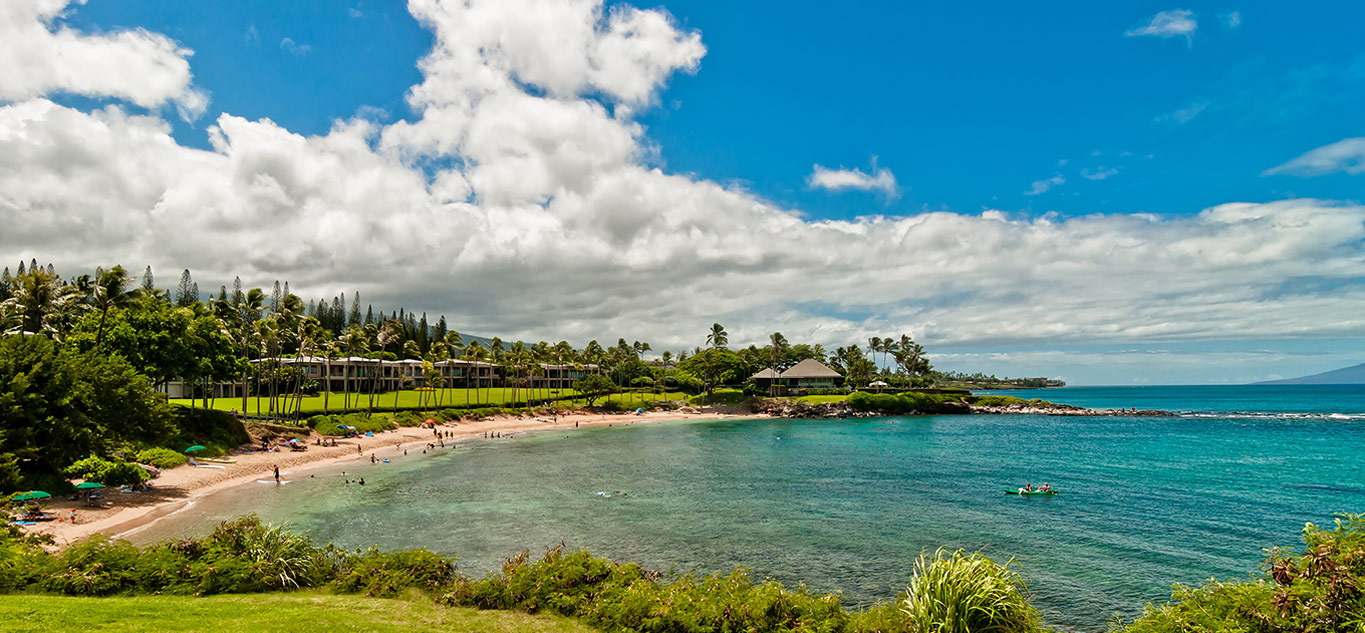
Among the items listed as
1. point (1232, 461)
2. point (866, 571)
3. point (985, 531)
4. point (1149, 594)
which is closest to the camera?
point (1149, 594)

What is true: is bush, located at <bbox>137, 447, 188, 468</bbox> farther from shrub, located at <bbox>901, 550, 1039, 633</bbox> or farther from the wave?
the wave

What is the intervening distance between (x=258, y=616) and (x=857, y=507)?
31561mm

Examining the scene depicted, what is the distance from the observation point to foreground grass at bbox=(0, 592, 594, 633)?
42.4ft

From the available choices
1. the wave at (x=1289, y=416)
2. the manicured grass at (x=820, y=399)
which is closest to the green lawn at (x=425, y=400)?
the manicured grass at (x=820, y=399)

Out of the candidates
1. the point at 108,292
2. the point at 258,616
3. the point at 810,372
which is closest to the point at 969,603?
the point at 258,616

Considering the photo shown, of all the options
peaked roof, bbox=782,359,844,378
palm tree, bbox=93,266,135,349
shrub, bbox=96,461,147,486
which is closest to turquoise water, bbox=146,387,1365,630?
shrub, bbox=96,461,147,486

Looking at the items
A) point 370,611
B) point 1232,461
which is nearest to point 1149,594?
point 370,611

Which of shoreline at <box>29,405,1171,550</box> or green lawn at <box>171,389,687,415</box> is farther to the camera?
green lawn at <box>171,389,687,415</box>

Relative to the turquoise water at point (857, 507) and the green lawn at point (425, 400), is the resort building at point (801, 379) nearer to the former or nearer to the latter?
the green lawn at point (425, 400)

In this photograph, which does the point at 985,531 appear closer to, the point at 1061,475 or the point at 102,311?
the point at 1061,475

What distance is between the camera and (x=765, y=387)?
142500mm

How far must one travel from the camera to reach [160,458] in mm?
43906

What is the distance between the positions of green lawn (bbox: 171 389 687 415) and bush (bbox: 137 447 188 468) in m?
27.7

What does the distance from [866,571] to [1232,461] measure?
56935 millimetres
